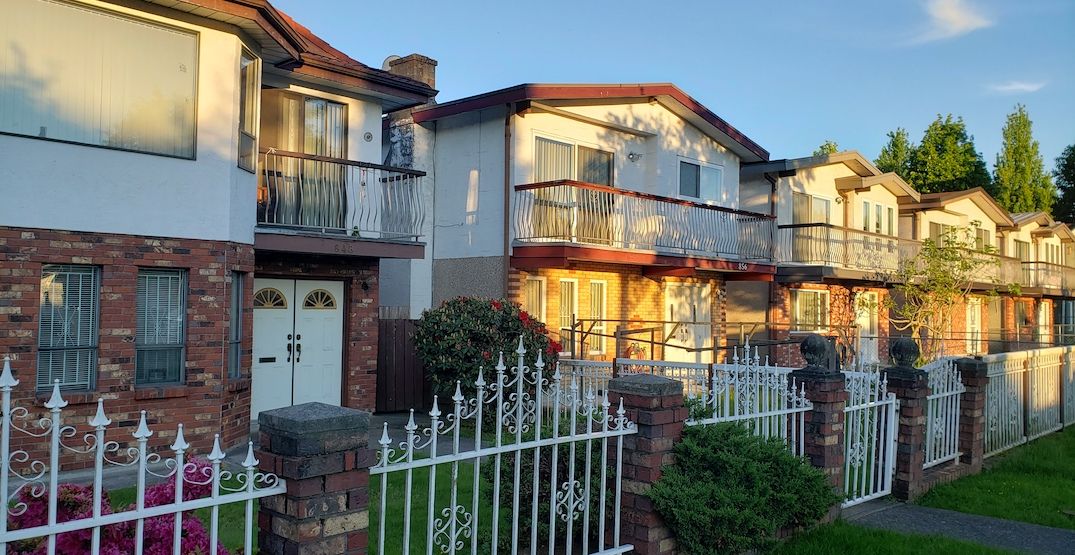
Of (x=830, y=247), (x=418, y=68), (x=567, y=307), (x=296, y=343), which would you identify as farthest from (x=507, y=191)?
(x=830, y=247)

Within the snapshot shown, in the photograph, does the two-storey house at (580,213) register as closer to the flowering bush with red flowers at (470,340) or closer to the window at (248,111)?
the flowering bush with red flowers at (470,340)

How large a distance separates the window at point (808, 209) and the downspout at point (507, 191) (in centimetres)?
1069

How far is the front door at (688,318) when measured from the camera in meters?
19.0

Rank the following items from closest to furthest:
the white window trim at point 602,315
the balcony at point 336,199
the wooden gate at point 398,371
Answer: the balcony at point 336,199
the wooden gate at point 398,371
the white window trim at point 602,315

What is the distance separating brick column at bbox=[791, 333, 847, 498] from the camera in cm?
744

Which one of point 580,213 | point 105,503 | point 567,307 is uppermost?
point 580,213

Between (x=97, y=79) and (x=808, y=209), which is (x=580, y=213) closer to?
(x=97, y=79)

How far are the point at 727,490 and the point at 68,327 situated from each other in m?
7.56

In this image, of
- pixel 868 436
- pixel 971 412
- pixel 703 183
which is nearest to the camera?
pixel 868 436

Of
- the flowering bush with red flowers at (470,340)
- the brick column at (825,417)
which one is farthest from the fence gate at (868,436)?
the flowering bush with red flowers at (470,340)

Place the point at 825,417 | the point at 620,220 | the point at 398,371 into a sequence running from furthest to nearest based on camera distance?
1. the point at 620,220
2. the point at 398,371
3. the point at 825,417

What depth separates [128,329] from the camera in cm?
977

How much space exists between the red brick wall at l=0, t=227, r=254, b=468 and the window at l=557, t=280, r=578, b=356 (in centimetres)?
688

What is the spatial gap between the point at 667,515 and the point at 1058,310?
45656mm
